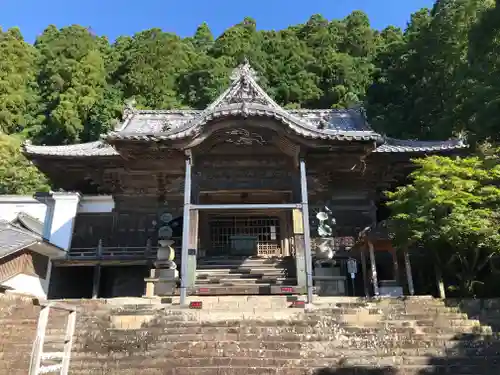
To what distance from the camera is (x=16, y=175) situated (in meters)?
27.3

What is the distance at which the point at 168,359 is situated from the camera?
7586 mm

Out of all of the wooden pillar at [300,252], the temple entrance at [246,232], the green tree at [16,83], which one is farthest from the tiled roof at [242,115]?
the green tree at [16,83]

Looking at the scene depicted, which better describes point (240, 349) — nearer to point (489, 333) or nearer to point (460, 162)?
point (489, 333)

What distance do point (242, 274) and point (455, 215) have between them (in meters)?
6.20

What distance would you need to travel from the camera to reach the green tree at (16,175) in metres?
26.7

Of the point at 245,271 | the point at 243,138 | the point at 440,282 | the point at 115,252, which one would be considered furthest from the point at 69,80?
the point at 440,282

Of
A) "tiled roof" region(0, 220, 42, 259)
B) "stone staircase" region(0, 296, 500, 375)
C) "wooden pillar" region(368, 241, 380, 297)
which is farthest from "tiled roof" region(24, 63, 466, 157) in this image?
"stone staircase" region(0, 296, 500, 375)

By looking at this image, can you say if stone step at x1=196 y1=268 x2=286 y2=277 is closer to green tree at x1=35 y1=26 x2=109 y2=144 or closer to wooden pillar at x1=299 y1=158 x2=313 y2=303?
wooden pillar at x1=299 y1=158 x2=313 y2=303

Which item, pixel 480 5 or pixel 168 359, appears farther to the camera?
pixel 480 5

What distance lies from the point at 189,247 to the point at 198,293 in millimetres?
1277

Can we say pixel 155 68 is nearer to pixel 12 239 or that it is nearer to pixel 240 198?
pixel 240 198

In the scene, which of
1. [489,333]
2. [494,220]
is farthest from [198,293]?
[494,220]

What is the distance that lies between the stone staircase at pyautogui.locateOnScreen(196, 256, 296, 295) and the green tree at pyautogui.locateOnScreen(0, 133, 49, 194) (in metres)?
18.6

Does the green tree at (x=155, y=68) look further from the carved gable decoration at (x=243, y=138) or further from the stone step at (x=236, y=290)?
the stone step at (x=236, y=290)
